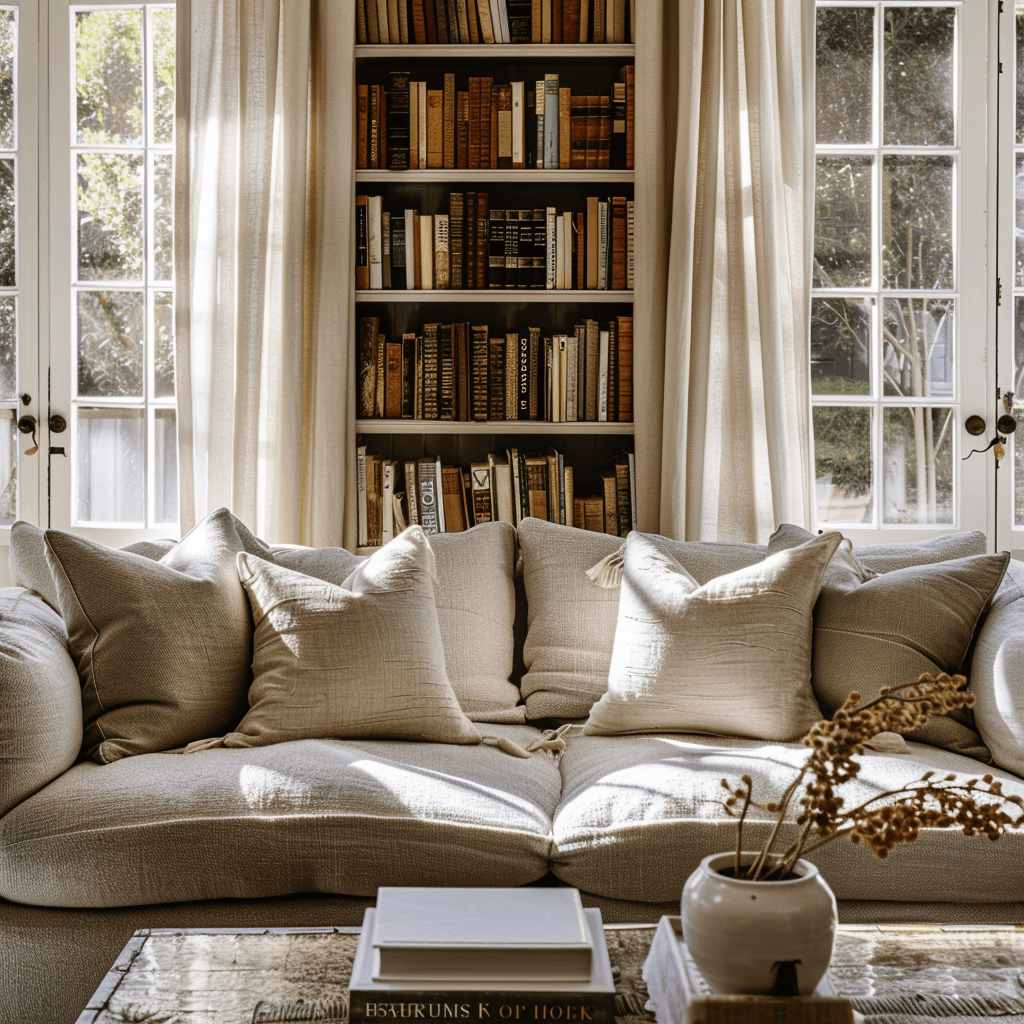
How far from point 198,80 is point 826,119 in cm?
190

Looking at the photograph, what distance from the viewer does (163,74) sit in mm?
3285

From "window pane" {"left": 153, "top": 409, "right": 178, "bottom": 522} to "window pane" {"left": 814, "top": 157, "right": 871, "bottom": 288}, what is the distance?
211 cm

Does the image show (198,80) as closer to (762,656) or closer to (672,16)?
(672,16)

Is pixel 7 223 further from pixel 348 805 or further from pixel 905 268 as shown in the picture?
pixel 905 268

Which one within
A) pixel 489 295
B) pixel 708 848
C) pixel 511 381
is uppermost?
pixel 489 295

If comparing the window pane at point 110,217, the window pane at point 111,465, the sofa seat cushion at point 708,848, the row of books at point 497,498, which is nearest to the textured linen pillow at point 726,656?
the sofa seat cushion at point 708,848

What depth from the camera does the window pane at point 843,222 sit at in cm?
320

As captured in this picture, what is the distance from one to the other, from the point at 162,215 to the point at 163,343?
410 millimetres

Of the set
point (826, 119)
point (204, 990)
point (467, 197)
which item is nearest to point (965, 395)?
point (826, 119)

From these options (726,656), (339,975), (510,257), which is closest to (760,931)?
(339,975)

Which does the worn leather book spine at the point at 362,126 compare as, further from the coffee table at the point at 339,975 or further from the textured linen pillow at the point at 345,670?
the coffee table at the point at 339,975

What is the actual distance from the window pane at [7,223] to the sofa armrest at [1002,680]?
2991mm

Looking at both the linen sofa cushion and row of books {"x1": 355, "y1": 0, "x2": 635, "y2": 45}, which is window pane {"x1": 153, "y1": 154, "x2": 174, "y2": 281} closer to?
row of books {"x1": 355, "y1": 0, "x2": 635, "y2": 45}

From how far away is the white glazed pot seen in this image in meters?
0.96
